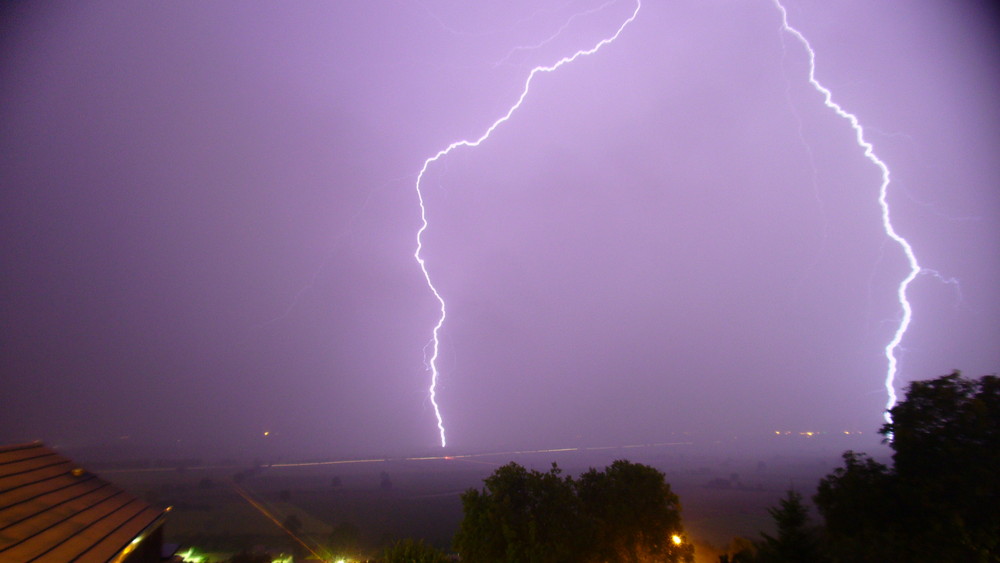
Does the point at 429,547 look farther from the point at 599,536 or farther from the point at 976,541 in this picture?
the point at 976,541

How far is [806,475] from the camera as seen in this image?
65188 millimetres

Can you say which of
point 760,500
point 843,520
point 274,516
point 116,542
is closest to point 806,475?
point 760,500

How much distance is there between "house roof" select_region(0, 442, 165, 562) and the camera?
8.88m

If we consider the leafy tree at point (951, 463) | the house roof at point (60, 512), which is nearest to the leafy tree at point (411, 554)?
the house roof at point (60, 512)

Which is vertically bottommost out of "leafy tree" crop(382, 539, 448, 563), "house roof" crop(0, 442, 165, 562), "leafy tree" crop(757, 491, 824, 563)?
"leafy tree" crop(382, 539, 448, 563)

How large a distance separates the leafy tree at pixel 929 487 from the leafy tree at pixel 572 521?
4.46 metres

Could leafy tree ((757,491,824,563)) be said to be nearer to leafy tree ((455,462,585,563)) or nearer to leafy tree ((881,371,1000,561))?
leafy tree ((881,371,1000,561))

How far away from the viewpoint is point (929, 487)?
9.00 metres

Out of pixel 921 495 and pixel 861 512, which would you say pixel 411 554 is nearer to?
pixel 861 512

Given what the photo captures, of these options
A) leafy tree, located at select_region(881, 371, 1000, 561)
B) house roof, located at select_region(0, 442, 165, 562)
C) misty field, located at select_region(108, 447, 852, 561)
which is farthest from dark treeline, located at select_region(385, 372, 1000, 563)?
misty field, located at select_region(108, 447, 852, 561)

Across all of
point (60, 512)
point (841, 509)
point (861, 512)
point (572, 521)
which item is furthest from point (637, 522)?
point (60, 512)

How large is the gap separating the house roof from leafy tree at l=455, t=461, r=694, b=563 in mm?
9511

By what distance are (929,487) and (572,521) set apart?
897 centimetres

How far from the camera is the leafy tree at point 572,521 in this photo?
12.1 meters
